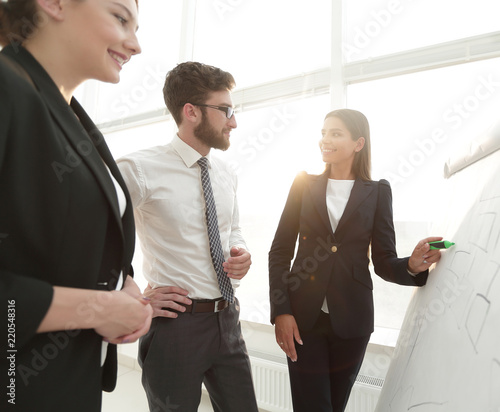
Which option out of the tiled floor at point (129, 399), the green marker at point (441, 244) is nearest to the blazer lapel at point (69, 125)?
the green marker at point (441, 244)

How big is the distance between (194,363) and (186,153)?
787mm

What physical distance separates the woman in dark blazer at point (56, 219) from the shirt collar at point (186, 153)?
637 mm

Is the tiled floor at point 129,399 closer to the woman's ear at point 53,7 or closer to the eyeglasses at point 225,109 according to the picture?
the eyeglasses at point 225,109

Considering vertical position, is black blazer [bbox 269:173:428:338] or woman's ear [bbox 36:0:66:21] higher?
woman's ear [bbox 36:0:66:21]

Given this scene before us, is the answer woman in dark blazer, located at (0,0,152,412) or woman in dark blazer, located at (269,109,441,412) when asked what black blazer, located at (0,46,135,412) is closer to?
woman in dark blazer, located at (0,0,152,412)

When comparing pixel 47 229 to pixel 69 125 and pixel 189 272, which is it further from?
pixel 189 272

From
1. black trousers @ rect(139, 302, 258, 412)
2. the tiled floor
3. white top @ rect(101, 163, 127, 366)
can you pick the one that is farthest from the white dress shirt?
the tiled floor

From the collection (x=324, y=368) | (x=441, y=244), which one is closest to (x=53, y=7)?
(x=441, y=244)

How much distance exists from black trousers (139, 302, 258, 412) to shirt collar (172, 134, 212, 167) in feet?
1.93

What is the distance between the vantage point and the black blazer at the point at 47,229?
47cm

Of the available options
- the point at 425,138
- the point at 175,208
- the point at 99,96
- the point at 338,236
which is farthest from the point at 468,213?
the point at 99,96

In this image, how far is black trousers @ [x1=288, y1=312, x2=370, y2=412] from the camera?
3.92 ft

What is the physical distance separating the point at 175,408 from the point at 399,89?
2245 millimetres

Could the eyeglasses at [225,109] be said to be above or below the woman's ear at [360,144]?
above
